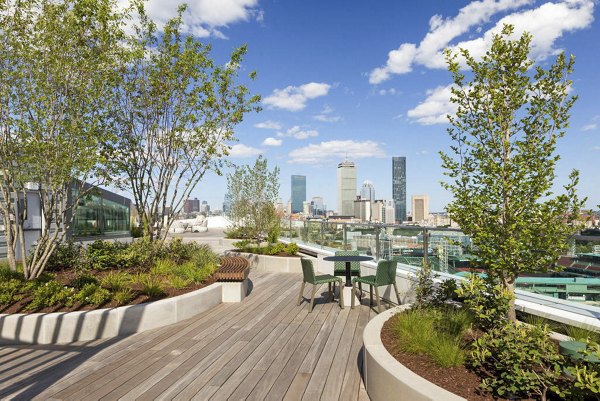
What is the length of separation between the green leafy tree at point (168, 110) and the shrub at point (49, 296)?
364 centimetres

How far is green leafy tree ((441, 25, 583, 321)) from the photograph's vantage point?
3.43 meters

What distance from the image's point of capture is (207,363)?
161 inches

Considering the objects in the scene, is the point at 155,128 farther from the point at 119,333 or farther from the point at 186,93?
the point at 119,333

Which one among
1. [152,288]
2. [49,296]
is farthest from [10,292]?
[152,288]

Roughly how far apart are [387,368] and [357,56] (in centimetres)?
2405

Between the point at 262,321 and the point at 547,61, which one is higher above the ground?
the point at 547,61

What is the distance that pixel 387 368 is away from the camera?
9.41 ft

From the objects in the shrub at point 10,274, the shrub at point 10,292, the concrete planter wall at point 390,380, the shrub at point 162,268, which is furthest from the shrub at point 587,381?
the shrub at point 10,274

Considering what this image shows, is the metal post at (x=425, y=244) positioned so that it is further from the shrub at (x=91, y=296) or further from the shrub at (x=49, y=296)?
the shrub at (x=49, y=296)

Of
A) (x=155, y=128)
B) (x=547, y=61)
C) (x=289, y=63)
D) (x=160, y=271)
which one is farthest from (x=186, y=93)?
(x=289, y=63)

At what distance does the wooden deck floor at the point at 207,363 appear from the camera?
3387 mm

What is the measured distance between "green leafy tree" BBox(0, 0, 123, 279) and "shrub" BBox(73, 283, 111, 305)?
1498mm

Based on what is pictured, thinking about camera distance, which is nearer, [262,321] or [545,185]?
[545,185]

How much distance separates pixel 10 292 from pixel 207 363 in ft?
11.8
